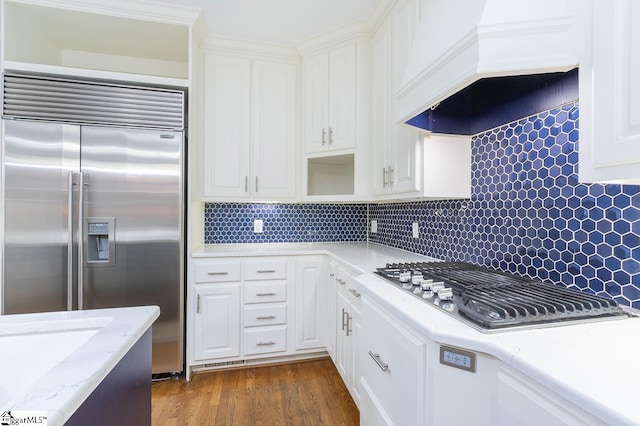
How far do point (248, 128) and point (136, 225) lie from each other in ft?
3.83

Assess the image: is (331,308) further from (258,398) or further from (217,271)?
(217,271)

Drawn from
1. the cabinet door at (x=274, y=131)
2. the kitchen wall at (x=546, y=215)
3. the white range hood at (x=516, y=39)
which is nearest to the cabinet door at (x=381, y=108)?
the kitchen wall at (x=546, y=215)

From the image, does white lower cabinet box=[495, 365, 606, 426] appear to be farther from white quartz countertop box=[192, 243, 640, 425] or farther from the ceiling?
the ceiling

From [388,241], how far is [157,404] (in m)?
2.10

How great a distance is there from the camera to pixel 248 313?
232 centimetres

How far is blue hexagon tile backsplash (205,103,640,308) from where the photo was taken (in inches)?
38.9

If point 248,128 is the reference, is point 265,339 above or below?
below

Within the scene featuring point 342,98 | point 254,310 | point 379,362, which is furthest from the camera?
point 342,98

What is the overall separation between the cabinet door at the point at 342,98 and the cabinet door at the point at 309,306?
1053mm

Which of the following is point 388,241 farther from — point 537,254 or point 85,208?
point 85,208

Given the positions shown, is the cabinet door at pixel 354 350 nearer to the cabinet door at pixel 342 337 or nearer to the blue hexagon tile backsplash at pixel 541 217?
the cabinet door at pixel 342 337

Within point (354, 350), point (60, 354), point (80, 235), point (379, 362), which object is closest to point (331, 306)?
point (354, 350)

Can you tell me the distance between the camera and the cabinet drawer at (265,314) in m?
2.32

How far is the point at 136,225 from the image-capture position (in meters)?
2.08
